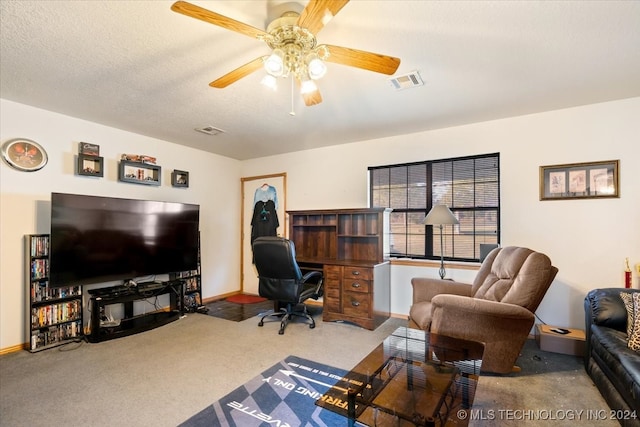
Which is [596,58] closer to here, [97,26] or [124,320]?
[97,26]

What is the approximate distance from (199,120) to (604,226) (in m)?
4.48

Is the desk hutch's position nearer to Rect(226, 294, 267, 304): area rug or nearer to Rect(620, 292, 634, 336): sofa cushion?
Rect(226, 294, 267, 304): area rug

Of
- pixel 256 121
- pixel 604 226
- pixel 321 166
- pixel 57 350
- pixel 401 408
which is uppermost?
pixel 256 121

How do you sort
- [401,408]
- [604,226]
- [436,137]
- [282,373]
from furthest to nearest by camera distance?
[436,137]
[604,226]
[282,373]
[401,408]

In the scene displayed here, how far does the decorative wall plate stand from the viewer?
296 cm

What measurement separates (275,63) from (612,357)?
2827mm

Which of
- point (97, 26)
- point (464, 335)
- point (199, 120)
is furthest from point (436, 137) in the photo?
point (97, 26)

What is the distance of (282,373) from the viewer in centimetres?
249

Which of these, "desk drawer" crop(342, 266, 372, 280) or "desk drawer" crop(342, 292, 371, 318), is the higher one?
"desk drawer" crop(342, 266, 372, 280)

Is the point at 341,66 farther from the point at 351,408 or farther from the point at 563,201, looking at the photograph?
the point at 563,201

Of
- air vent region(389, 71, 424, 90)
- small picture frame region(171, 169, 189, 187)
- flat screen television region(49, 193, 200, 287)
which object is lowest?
flat screen television region(49, 193, 200, 287)

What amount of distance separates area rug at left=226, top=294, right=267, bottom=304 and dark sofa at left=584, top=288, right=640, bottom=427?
13.4 feet

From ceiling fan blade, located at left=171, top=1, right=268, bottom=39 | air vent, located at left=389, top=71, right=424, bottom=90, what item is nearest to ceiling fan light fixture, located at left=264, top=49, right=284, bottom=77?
ceiling fan blade, located at left=171, top=1, right=268, bottom=39

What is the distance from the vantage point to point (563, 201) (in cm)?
317
